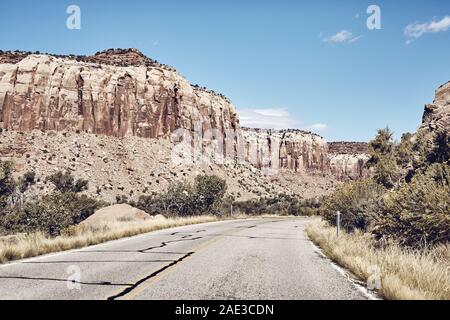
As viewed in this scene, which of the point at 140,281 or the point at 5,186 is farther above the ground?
the point at 5,186

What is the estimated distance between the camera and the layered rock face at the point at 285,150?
437 feet

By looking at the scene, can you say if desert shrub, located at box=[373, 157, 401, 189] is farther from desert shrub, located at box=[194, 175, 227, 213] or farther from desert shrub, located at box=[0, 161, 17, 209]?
desert shrub, located at box=[0, 161, 17, 209]

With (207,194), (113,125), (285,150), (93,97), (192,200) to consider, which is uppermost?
(93,97)

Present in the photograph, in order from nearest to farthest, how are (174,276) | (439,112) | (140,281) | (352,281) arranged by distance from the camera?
(140,281) < (352,281) < (174,276) < (439,112)

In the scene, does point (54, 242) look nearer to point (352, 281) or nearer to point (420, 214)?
point (352, 281)

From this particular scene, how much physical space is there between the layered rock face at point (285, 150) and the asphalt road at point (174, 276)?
385ft

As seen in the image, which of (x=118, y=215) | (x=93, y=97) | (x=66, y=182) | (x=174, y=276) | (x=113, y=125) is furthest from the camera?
(x=113, y=125)

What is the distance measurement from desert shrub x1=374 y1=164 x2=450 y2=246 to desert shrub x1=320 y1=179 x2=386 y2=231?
4112 mm

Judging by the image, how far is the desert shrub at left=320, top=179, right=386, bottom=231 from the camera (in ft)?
57.4

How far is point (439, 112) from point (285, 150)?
11645 centimetres

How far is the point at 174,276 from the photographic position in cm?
800

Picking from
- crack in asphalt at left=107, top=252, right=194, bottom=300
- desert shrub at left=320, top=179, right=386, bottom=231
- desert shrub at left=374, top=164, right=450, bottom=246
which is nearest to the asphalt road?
crack in asphalt at left=107, top=252, right=194, bottom=300

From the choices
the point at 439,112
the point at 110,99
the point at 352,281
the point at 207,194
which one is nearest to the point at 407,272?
the point at 352,281
